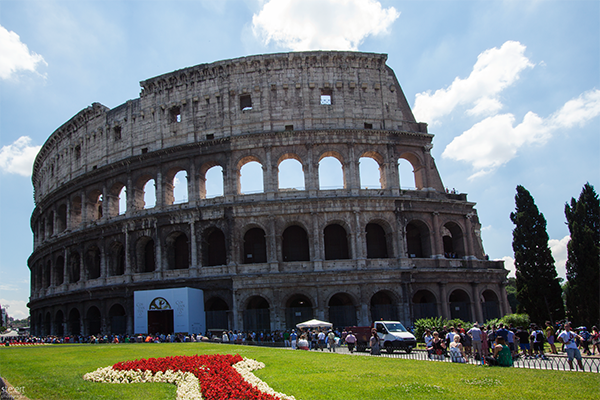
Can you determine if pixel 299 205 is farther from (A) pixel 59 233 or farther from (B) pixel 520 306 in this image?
(A) pixel 59 233

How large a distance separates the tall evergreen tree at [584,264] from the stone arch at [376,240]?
12.6 metres

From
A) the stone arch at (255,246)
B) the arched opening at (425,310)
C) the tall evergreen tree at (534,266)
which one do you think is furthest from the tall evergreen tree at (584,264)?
the stone arch at (255,246)

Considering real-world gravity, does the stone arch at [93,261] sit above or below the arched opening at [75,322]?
above

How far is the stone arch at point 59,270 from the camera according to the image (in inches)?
1745

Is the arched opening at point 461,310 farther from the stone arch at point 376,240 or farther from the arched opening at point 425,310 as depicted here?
the stone arch at point 376,240

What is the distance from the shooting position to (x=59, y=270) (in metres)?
45.6

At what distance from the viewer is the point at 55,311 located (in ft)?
141

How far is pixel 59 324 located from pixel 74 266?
5.32 metres

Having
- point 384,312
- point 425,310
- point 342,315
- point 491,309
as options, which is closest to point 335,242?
point 342,315

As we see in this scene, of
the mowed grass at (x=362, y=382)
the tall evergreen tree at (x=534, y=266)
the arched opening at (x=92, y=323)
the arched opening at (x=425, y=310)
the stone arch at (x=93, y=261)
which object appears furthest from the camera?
the stone arch at (x=93, y=261)

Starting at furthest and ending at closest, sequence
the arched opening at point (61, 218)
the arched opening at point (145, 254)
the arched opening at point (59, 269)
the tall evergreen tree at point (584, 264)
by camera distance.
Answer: the arched opening at point (61, 218) < the arched opening at point (59, 269) < the arched opening at point (145, 254) < the tall evergreen tree at point (584, 264)

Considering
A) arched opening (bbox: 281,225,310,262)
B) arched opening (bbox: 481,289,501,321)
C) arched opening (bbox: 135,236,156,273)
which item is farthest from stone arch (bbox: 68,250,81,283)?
arched opening (bbox: 481,289,501,321)

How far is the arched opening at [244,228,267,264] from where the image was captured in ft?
117

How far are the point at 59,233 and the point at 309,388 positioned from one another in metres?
40.6
